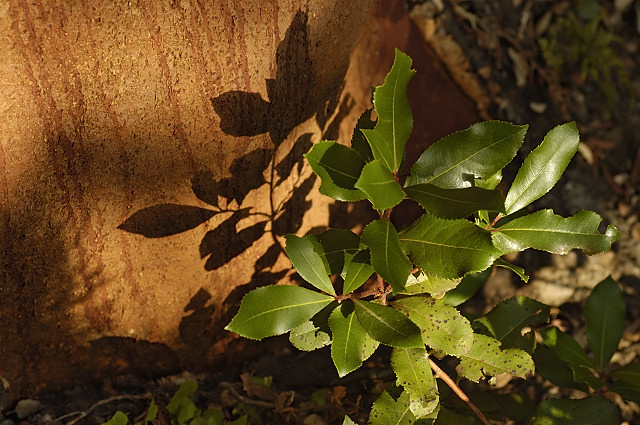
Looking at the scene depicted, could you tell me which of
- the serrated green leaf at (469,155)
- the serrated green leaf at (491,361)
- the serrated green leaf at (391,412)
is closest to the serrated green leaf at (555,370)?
the serrated green leaf at (491,361)

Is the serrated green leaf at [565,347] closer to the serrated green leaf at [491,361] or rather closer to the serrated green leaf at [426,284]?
the serrated green leaf at [491,361]

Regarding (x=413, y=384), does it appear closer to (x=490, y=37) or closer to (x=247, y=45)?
(x=247, y=45)

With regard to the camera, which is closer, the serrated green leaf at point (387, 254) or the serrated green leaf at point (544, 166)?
the serrated green leaf at point (387, 254)

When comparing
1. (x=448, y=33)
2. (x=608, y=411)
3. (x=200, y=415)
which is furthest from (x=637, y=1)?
(x=200, y=415)

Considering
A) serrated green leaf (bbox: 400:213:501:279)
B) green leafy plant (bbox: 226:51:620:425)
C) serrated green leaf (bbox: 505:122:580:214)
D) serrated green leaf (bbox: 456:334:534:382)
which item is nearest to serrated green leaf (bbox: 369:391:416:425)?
green leafy plant (bbox: 226:51:620:425)

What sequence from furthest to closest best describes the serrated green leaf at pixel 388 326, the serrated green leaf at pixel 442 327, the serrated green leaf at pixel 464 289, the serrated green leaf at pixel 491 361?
the serrated green leaf at pixel 464 289, the serrated green leaf at pixel 491 361, the serrated green leaf at pixel 442 327, the serrated green leaf at pixel 388 326

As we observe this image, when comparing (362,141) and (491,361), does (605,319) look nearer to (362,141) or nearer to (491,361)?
(491,361)
